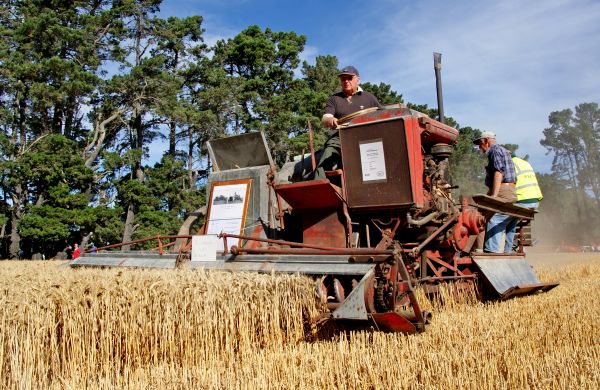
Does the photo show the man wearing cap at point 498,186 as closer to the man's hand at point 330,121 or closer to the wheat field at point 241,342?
the wheat field at point 241,342

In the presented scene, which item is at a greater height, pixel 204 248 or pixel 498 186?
pixel 498 186

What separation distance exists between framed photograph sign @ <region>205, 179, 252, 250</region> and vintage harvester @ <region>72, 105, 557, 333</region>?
0.05 feet

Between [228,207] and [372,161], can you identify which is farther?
[228,207]

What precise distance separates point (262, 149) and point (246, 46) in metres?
29.9

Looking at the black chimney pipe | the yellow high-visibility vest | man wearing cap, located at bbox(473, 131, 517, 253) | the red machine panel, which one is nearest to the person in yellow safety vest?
the yellow high-visibility vest

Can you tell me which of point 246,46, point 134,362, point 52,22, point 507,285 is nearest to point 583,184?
point 246,46

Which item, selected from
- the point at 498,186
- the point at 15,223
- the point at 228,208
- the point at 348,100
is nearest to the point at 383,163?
the point at 348,100

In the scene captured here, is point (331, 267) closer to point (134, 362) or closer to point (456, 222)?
point (134, 362)

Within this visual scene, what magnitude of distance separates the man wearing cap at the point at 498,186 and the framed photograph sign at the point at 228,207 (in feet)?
11.4

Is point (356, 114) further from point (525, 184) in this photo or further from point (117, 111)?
point (117, 111)

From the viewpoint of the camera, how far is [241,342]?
4.75m

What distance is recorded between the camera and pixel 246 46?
35719 millimetres

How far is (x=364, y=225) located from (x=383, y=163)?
2.55 feet

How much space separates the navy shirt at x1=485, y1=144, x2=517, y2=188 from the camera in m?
7.84
